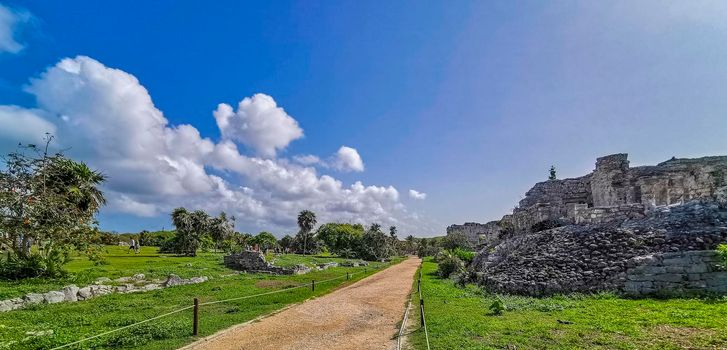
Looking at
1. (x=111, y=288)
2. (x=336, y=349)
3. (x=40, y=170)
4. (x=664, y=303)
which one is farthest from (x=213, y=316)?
(x=664, y=303)

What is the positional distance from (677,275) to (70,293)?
77.6ft

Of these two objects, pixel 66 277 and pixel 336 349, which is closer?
pixel 336 349

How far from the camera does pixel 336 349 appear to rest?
8.89 metres

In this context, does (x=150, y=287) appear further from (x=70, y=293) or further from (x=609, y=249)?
(x=609, y=249)

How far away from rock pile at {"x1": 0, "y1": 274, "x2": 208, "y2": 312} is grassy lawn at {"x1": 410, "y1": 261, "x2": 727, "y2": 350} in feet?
48.5

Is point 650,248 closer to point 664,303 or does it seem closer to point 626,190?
point 664,303

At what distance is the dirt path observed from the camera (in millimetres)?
9352

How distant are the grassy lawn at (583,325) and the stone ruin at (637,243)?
1161 mm

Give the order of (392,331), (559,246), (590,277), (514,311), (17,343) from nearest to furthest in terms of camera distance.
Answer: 1. (17,343)
2. (392,331)
3. (514,311)
4. (590,277)
5. (559,246)

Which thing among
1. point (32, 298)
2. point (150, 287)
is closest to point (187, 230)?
point (150, 287)

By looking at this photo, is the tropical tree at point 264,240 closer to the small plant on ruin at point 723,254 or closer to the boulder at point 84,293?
the boulder at point 84,293

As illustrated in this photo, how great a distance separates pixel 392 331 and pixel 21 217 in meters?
17.2

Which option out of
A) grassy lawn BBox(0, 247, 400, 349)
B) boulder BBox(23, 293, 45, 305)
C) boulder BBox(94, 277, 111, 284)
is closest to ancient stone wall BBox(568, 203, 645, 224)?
grassy lawn BBox(0, 247, 400, 349)

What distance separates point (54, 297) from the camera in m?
15.1
